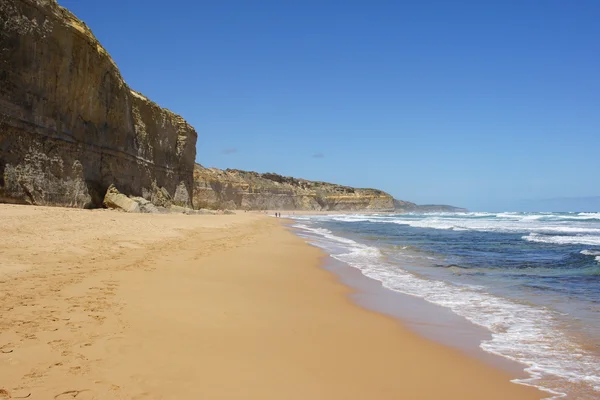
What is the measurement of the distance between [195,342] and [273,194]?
3372 inches

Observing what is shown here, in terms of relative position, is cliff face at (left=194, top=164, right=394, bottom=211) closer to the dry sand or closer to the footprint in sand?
the dry sand

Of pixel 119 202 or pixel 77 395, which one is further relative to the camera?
pixel 119 202

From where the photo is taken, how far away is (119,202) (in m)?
22.3

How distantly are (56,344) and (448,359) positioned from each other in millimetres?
3736

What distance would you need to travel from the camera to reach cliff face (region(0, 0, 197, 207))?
15859 millimetres

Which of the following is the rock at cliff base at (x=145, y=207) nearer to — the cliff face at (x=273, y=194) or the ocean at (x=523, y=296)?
the ocean at (x=523, y=296)

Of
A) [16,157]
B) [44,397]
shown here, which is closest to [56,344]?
[44,397]

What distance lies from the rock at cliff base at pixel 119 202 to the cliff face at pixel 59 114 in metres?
0.42

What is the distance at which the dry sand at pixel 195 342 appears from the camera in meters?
3.09

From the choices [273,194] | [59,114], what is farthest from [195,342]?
[273,194]

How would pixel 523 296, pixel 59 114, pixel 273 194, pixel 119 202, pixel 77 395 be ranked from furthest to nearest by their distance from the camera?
pixel 273 194 → pixel 119 202 → pixel 59 114 → pixel 523 296 → pixel 77 395

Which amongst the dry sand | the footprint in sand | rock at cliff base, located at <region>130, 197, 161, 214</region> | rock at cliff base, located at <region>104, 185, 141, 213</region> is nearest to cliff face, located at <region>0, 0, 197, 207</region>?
rock at cliff base, located at <region>104, 185, 141, 213</region>

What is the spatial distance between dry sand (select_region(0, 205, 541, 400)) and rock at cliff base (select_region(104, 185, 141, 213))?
48.1 feet

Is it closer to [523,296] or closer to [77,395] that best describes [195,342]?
[77,395]
